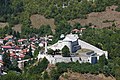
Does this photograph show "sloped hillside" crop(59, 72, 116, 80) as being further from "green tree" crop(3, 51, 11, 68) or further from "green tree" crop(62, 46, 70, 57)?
"green tree" crop(3, 51, 11, 68)

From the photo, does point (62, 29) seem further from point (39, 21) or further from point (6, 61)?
point (6, 61)

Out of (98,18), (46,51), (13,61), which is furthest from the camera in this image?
(98,18)

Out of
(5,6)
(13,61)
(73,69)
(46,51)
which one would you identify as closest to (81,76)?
(73,69)

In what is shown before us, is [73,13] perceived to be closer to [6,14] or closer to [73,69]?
[6,14]

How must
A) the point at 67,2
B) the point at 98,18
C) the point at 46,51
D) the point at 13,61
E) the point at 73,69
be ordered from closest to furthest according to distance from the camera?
1. the point at 73,69
2. the point at 46,51
3. the point at 13,61
4. the point at 98,18
5. the point at 67,2

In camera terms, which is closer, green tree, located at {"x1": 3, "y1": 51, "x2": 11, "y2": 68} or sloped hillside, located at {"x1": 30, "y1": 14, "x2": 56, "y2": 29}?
green tree, located at {"x1": 3, "y1": 51, "x2": 11, "y2": 68}

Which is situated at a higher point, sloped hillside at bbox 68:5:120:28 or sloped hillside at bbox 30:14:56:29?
sloped hillside at bbox 68:5:120:28

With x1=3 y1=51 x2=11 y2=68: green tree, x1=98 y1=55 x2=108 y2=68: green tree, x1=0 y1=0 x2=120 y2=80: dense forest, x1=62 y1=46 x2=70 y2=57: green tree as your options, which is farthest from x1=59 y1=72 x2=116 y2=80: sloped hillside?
x1=3 y1=51 x2=11 y2=68: green tree

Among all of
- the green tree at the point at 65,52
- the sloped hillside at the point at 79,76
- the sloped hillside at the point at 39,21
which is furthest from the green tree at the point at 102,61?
the sloped hillside at the point at 39,21
